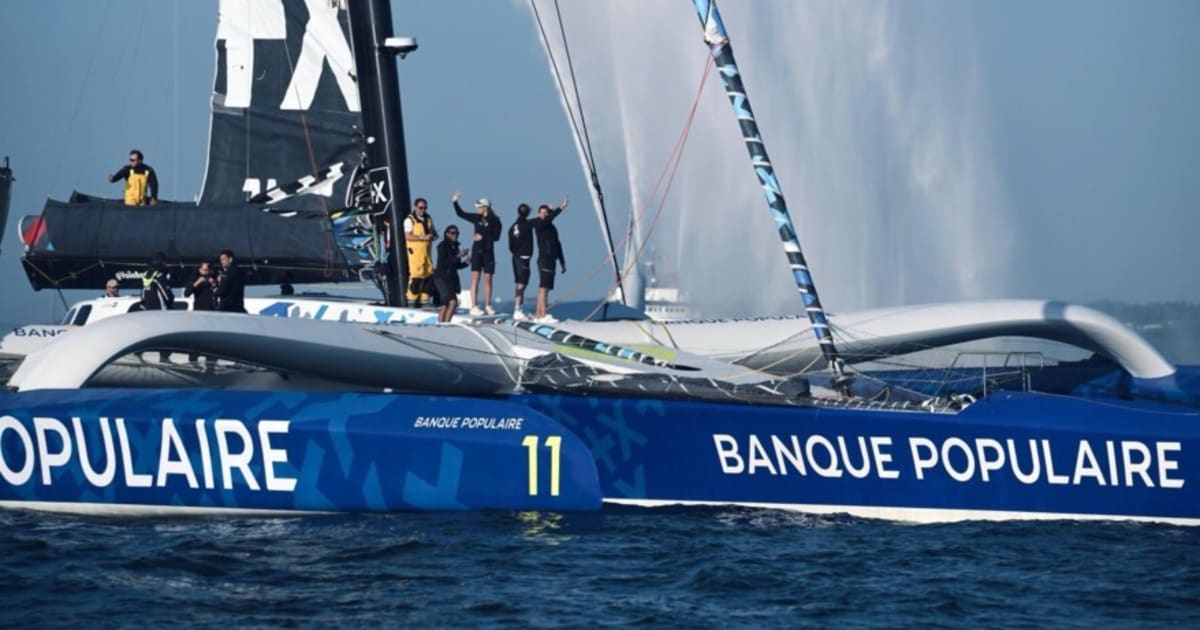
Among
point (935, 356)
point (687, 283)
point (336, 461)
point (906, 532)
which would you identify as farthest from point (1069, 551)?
point (687, 283)

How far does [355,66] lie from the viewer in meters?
12.8

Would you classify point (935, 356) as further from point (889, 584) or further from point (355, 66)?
point (889, 584)

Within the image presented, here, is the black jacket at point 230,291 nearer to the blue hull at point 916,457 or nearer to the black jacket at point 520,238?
the black jacket at point 520,238

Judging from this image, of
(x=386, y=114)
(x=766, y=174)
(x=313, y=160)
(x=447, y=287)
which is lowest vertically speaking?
(x=447, y=287)

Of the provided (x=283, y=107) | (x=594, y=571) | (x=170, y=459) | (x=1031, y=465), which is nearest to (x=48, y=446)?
(x=170, y=459)

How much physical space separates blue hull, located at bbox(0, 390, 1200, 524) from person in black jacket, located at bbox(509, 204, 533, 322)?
4.01 meters

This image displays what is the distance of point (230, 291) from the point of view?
11.4 m

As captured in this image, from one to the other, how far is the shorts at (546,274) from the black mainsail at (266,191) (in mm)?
1265

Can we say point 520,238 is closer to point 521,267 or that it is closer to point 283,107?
point 521,267

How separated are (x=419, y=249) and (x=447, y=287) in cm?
117

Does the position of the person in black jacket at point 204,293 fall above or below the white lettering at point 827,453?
above

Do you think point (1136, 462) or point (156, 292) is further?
point (156, 292)

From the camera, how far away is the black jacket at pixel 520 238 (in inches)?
514

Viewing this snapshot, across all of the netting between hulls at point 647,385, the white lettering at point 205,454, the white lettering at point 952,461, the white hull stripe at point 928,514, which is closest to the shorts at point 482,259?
the netting between hulls at point 647,385
